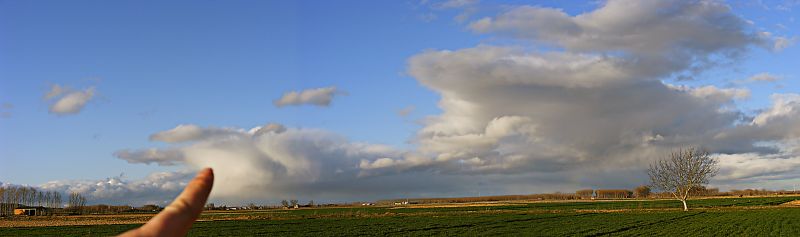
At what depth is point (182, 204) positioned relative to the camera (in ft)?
3.80

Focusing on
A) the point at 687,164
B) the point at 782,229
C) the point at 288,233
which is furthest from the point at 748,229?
the point at 687,164

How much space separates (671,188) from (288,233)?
193 ft

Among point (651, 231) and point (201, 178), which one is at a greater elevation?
point (201, 178)

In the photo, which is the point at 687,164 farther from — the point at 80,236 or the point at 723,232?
the point at 80,236

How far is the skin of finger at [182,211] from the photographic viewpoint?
3.68 feet

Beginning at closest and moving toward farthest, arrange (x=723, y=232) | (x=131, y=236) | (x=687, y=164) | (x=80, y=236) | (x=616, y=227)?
1. (x=131, y=236)
2. (x=723, y=232)
3. (x=616, y=227)
4. (x=80, y=236)
5. (x=687, y=164)

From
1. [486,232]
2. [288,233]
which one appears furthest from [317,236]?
[486,232]

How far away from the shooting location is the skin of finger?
1121 millimetres

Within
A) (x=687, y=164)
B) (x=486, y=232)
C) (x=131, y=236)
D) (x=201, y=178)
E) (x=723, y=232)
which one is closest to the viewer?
(x=131, y=236)

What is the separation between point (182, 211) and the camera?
1158 millimetres

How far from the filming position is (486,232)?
4272 centimetres

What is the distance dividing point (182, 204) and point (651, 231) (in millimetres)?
44635

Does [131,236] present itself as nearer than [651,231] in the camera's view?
Yes

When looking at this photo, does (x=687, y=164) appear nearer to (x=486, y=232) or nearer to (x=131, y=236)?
(x=486, y=232)
